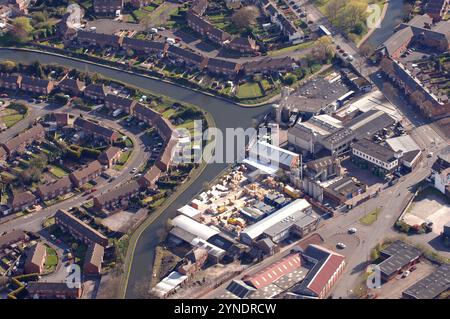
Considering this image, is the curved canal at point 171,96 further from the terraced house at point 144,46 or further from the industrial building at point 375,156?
the industrial building at point 375,156

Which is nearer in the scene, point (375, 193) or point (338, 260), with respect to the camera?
point (338, 260)

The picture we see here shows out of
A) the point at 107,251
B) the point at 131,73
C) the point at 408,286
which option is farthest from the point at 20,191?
the point at 408,286

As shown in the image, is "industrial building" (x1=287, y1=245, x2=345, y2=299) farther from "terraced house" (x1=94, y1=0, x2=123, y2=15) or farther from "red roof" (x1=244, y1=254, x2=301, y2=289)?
"terraced house" (x1=94, y1=0, x2=123, y2=15)

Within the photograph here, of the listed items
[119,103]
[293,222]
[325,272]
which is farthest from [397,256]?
[119,103]

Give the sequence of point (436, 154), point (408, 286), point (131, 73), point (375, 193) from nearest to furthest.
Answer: point (408, 286), point (375, 193), point (436, 154), point (131, 73)

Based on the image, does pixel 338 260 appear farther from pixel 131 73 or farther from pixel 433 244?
pixel 131 73

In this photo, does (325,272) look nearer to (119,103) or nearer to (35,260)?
(35,260)
